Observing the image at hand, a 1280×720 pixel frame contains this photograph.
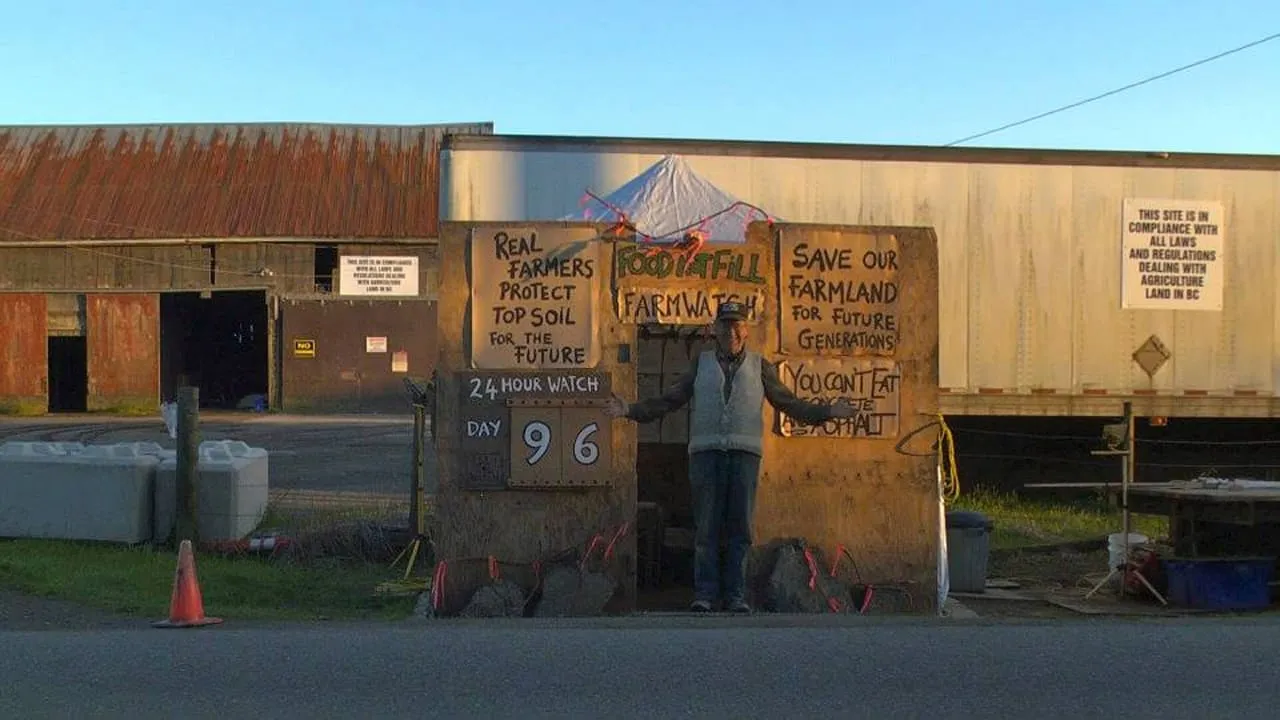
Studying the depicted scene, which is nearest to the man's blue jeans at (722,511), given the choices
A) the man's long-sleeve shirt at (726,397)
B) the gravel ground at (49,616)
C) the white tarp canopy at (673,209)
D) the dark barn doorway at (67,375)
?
the man's long-sleeve shirt at (726,397)

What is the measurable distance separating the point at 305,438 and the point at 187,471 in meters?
13.7

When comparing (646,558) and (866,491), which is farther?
(646,558)

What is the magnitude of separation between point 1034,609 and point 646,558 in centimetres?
292

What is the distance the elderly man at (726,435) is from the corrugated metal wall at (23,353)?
30051mm

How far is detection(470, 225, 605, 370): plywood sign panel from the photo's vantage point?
8523 millimetres

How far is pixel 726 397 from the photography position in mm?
8133

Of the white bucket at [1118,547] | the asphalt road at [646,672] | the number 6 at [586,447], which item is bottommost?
the white bucket at [1118,547]

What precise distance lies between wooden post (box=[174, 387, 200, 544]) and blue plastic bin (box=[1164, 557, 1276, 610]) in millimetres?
8024

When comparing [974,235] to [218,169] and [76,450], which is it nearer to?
[76,450]

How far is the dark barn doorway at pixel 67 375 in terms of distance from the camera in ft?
117

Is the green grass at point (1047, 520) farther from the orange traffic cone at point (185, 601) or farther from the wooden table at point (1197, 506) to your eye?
the orange traffic cone at point (185, 601)

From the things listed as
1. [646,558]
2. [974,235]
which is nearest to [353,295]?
[974,235]

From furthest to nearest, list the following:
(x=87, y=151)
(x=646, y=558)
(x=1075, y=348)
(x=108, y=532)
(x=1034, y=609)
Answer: (x=87, y=151) < (x=1075, y=348) < (x=108, y=532) < (x=646, y=558) < (x=1034, y=609)

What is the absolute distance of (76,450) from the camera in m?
11.4
